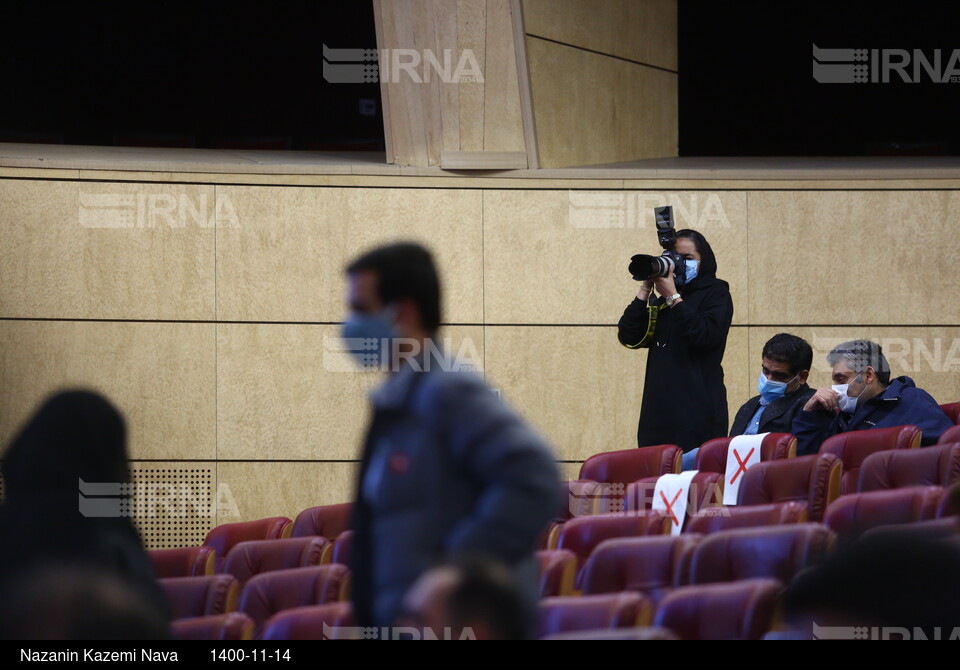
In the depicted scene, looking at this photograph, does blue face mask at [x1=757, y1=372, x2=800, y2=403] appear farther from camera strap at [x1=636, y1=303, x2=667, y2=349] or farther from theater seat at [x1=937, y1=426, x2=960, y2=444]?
theater seat at [x1=937, y1=426, x2=960, y2=444]

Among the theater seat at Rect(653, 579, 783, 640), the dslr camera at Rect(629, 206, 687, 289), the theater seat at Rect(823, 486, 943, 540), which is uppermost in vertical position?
the dslr camera at Rect(629, 206, 687, 289)

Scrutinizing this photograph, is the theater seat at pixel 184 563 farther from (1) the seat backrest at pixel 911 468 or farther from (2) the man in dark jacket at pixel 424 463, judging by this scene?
(2) the man in dark jacket at pixel 424 463

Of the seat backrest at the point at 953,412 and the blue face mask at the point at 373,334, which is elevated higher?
A: the blue face mask at the point at 373,334

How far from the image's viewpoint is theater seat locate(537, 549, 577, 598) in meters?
2.65

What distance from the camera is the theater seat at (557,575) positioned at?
2650 mm

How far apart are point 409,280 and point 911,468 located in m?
1.93

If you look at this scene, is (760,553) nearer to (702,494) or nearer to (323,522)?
(702,494)

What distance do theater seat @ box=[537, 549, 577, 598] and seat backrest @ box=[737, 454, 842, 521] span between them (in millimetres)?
955

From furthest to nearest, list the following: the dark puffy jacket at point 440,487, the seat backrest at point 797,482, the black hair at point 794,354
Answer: the black hair at point 794,354 < the seat backrest at point 797,482 < the dark puffy jacket at point 440,487

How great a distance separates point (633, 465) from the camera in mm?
4207

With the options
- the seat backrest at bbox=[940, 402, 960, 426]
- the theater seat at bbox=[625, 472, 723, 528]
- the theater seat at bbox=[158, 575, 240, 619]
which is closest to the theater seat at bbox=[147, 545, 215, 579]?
the theater seat at bbox=[158, 575, 240, 619]

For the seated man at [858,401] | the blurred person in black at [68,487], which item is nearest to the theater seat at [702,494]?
the seated man at [858,401]

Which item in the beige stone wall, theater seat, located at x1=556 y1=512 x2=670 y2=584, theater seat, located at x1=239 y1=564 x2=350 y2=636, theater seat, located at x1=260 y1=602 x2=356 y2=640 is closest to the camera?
theater seat, located at x1=260 y1=602 x2=356 y2=640

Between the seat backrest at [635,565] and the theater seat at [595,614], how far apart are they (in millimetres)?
509
